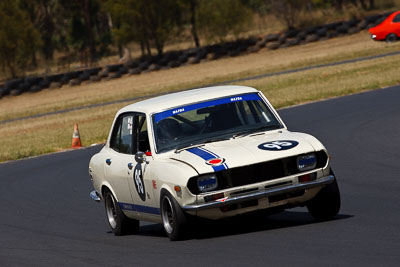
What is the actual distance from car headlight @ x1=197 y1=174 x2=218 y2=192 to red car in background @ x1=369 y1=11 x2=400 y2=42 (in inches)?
1509

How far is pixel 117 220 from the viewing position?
32.3 ft

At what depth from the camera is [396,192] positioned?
9930 mm

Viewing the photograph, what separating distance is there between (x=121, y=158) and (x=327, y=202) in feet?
8.22

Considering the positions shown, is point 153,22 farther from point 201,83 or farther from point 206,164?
point 206,164

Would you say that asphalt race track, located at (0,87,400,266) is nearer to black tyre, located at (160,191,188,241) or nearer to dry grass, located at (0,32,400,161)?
black tyre, located at (160,191,188,241)

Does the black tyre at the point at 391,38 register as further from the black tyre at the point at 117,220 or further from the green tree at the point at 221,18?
the black tyre at the point at 117,220

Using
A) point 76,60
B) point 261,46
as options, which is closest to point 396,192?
point 261,46

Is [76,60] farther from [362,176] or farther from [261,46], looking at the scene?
[362,176]

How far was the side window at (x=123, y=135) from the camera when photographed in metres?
9.59

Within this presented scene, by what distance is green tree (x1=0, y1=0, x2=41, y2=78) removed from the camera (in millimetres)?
57062

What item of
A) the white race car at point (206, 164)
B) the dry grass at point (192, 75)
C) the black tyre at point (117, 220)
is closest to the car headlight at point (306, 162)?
the white race car at point (206, 164)

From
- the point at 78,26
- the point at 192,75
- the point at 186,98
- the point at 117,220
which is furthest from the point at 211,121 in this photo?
the point at 78,26

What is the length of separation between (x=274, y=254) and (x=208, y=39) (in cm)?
5154

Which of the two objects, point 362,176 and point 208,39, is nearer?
point 362,176
